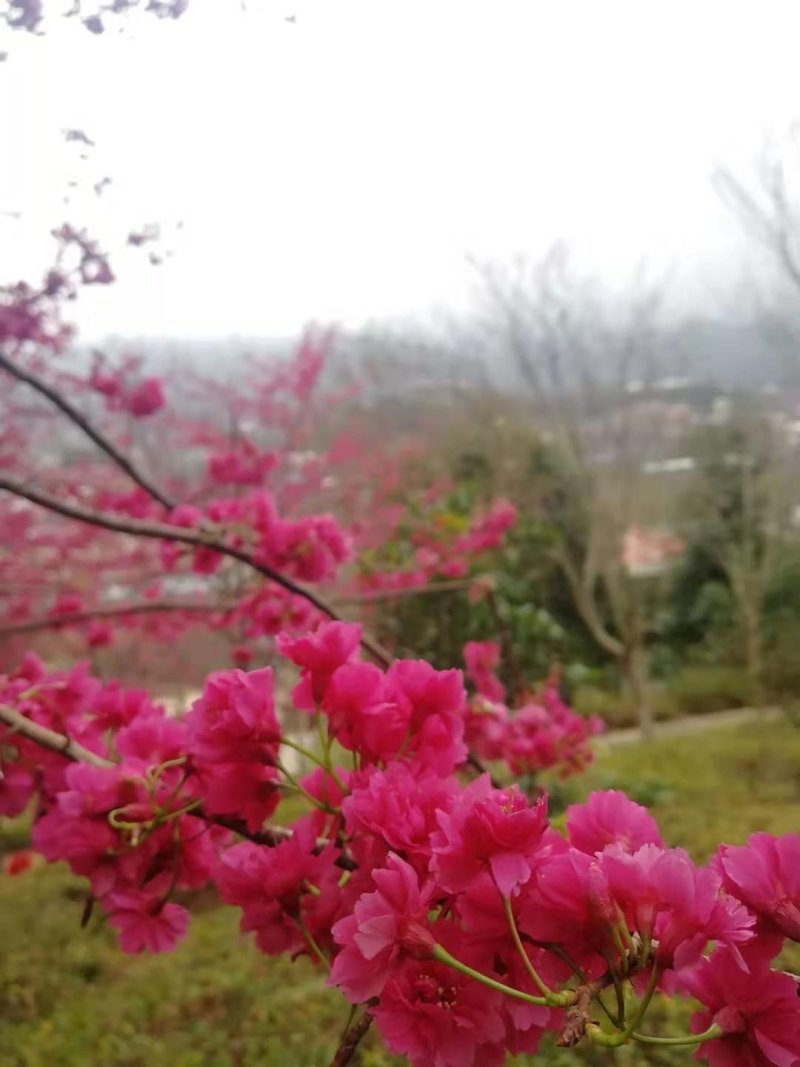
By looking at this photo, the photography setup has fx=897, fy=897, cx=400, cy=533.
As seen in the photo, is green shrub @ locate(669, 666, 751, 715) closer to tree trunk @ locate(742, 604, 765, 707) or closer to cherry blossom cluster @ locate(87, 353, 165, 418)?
tree trunk @ locate(742, 604, 765, 707)

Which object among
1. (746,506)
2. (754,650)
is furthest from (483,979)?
(746,506)

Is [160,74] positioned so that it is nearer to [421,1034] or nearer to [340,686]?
[340,686]

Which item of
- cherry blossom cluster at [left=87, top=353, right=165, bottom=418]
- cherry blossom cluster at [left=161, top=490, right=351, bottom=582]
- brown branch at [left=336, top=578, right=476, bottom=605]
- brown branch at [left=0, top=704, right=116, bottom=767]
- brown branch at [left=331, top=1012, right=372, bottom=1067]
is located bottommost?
brown branch at [left=331, top=1012, right=372, bottom=1067]

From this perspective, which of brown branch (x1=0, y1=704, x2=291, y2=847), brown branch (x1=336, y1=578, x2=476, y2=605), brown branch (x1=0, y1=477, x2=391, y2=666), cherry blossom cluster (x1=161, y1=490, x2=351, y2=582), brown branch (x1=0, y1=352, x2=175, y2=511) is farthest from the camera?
brown branch (x1=336, y1=578, x2=476, y2=605)

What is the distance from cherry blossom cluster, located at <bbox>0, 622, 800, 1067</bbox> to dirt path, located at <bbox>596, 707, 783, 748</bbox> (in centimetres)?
279

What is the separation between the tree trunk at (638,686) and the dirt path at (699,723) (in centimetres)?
5

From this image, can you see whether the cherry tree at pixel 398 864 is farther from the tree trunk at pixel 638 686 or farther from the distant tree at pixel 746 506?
the distant tree at pixel 746 506

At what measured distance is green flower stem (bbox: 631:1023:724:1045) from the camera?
0.32 meters

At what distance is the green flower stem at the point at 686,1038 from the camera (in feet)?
1.03

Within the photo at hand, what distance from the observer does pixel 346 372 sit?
408cm

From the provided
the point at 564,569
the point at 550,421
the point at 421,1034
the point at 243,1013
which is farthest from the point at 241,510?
the point at 550,421

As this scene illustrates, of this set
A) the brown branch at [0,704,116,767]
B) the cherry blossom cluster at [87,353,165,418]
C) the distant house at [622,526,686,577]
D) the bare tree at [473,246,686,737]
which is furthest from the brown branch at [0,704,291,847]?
the distant house at [622,526,686,577]

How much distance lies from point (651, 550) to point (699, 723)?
2.73 feet

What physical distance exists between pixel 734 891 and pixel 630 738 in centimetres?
325
